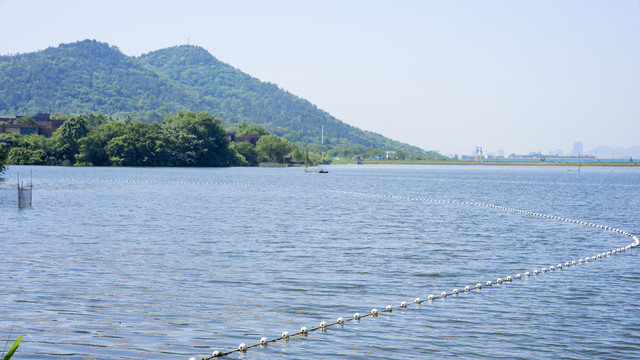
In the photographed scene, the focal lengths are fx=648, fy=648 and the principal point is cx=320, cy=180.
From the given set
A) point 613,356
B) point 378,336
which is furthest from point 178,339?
point 613,356

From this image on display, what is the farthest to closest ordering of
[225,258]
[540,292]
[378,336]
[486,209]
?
[486,209], [225,258], [540,292], [378,336]

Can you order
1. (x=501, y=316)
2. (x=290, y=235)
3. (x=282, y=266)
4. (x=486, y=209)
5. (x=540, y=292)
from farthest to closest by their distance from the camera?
1. (x=486, y=209)
2. (x=290, y=235)
3. (x=282, y=266)
4. (x=540, y=292)
5. (x=501, y=316)

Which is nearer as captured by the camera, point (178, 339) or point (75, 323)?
point (178, 339)

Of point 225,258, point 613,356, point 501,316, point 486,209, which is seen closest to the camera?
point 613,356

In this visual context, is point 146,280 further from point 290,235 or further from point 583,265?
point 583,265

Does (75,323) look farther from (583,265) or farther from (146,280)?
(583,265)

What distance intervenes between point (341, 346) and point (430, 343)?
107 inches

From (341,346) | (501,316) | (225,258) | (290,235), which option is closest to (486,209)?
(290,235)

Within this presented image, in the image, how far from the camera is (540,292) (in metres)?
27.1

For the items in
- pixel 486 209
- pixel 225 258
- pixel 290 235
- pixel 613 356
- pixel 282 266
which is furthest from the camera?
pixel 486 209

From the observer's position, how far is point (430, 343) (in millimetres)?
19375

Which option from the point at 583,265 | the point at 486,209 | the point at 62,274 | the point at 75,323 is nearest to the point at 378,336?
the point at 75,323

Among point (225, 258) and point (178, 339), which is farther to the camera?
point (225, 258)

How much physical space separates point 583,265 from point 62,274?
26.0 m
